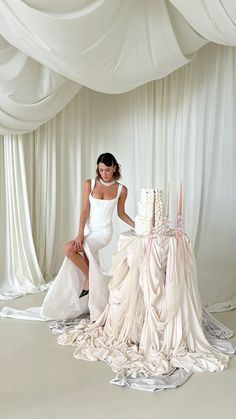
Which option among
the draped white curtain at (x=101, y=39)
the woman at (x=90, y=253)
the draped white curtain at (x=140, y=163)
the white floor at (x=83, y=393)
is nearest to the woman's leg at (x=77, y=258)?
the woman at (x=90, y=253)

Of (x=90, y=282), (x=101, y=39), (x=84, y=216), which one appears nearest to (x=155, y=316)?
(x=90, y=282)

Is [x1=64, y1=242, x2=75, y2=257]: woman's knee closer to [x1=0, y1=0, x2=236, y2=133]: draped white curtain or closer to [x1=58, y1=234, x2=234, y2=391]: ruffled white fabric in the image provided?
[x1=58, y1=234, x2=234, y2=391]: ruffled white fabric

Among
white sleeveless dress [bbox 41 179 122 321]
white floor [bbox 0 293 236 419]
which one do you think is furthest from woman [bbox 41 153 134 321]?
white floor [bbox 0 293 236 419]

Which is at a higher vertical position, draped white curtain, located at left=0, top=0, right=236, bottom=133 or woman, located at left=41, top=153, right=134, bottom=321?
draped white curtain, located at left=0, top=0, right=236, bottom=133

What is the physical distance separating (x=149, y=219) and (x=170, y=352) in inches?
34.8

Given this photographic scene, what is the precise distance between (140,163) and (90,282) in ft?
5.73

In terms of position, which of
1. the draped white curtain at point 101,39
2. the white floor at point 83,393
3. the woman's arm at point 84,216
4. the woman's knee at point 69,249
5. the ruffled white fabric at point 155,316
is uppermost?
the draped white curtain at point 101,39

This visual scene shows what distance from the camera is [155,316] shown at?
3.03 meters

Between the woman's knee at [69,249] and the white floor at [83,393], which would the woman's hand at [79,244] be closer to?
the woman's knee at [69,249]

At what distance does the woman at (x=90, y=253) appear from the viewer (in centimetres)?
351

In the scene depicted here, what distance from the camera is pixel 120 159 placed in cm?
516

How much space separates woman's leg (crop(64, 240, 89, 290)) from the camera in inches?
139

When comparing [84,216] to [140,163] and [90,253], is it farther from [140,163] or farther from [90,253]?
[140,163]

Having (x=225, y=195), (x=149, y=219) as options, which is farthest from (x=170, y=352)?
(x=225, y=195)
